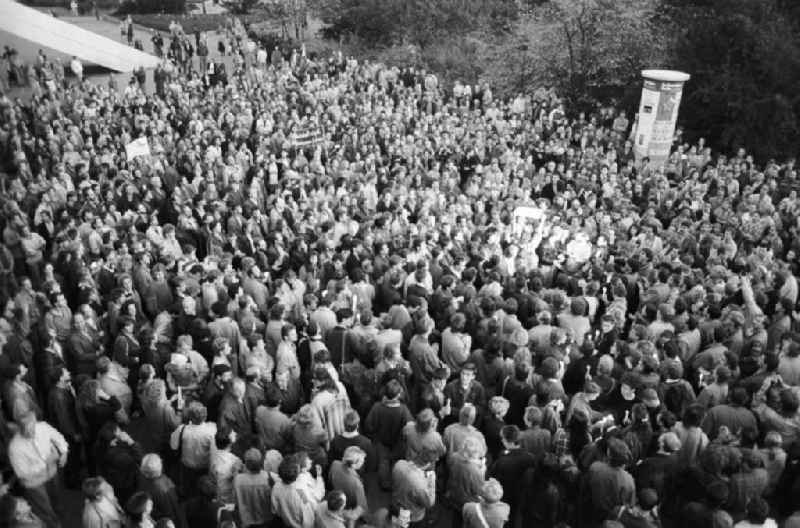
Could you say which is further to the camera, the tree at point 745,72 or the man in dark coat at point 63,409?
the tree at point 745,72

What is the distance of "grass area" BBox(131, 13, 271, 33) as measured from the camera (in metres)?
37.0

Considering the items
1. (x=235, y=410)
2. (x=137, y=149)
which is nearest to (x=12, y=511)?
(x=235, y=410)

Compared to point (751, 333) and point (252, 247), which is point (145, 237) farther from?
point (751, 333)

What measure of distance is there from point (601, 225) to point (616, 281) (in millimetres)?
3110

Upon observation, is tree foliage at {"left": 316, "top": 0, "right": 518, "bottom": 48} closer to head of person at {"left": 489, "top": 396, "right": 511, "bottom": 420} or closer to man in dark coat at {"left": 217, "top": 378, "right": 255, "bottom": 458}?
head of person at {"left": 489, "top": 396, "right": 511, "bottom": 420}

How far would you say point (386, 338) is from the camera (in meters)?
7.52

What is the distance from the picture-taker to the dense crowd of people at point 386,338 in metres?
5.48

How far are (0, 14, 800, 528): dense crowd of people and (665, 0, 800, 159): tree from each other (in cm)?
612

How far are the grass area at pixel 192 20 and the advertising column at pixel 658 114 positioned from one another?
23.8 m

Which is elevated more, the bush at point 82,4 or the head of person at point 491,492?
the bush at point 82,4

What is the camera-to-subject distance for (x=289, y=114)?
18.8 meters

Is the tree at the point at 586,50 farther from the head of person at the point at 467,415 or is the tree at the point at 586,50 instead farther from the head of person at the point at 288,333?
the head of person at the point at 467,415

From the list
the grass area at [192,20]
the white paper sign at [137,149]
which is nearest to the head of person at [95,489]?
the white paper sign at [137,149]

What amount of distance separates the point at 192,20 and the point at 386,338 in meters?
36.4
